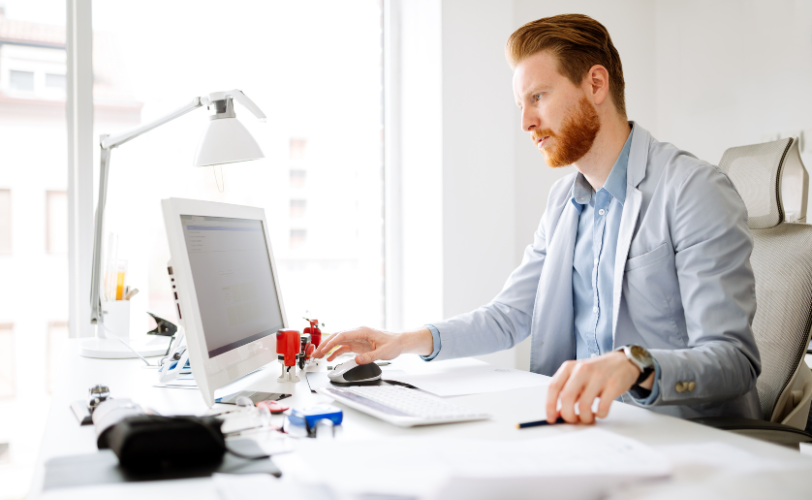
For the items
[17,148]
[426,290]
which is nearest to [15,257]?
[17,148]

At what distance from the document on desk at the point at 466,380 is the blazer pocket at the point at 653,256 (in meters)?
0.31

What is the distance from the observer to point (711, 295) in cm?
102

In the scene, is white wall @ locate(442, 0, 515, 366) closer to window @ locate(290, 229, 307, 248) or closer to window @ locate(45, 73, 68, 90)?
window @ locate(290, 229, 307, 248)

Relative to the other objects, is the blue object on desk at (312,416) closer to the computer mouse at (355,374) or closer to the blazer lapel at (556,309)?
the computer mouse at (355,374)

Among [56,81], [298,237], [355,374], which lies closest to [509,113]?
[298,237]

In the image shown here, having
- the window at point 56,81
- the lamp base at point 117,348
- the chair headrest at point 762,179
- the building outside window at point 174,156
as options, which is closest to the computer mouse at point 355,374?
the lamp base at point 117,348

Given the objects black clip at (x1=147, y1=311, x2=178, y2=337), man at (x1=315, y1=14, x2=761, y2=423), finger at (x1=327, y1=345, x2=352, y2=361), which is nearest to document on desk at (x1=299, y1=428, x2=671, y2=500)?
man at (x1=315, y1=14, x2=761, y2=423)

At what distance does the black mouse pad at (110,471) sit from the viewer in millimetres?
598

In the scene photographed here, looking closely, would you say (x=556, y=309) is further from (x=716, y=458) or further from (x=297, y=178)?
(x=297, y=178)

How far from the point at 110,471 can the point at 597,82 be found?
1.27m

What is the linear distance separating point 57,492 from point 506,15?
90.1 inches

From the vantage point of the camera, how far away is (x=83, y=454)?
0.68 meters

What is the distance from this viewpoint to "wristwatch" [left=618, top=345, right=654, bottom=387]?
833 millimetres

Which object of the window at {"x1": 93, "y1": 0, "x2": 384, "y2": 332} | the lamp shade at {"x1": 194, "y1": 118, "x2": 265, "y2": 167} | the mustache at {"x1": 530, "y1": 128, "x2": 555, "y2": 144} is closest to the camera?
the lamp shade at {"x1": 194, "y1": 118, "x2": 265, "y2": 167}
